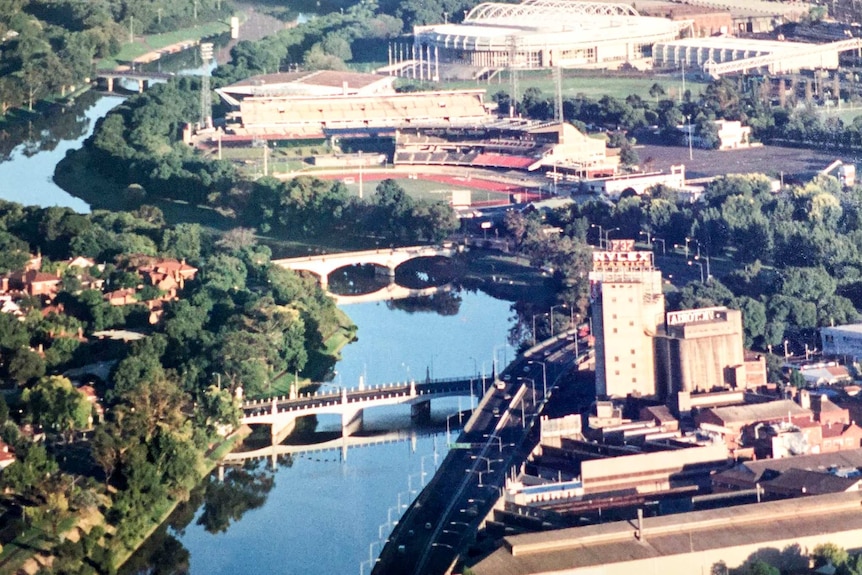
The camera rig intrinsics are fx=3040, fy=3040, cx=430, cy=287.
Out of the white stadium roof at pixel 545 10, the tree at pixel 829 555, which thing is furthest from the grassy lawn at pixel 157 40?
the tree at pixel 829 555

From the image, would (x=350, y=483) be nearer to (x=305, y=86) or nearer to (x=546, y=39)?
(x=305, y=86)

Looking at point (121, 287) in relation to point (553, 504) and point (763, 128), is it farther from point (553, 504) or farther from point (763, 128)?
point (763, 128)

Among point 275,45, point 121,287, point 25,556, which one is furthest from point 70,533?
point 275,45

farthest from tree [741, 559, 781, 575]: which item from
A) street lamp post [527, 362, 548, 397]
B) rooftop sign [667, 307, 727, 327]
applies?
street lamp post [527, 362, 548, 397]

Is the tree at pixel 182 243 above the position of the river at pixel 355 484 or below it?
above

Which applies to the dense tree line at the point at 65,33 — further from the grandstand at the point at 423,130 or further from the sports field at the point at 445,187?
the sports field at the point at 445,187

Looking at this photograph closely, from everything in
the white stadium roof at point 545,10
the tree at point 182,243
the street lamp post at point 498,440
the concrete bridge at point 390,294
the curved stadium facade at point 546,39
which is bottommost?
the street lamp post at point 498,440

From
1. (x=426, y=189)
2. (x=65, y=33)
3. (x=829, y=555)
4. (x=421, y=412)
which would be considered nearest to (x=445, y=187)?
(x=426, y=189)
